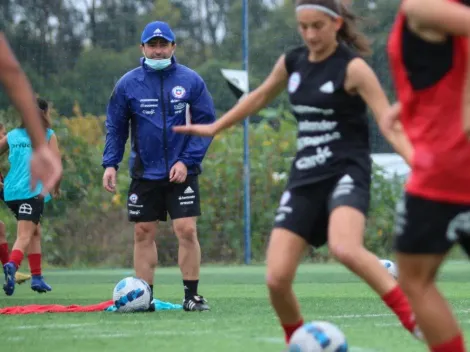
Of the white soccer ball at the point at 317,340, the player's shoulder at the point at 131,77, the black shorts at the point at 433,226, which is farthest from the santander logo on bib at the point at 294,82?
the player's shoulder at the point at 131,77

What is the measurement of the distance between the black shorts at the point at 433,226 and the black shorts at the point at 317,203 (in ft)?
5.08

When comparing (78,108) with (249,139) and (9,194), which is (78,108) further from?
(9,194)

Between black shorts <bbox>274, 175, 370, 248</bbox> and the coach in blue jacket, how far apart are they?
3331mm

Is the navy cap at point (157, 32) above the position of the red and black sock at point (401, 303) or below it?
above

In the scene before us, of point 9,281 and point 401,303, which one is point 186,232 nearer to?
point 9,281

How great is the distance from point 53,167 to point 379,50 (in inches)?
607

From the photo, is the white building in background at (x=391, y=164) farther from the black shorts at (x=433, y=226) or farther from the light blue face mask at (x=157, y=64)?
the black shorts at (x=433, y=226)

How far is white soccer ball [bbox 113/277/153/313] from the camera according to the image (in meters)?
8.91

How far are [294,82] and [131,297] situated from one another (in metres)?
3.22

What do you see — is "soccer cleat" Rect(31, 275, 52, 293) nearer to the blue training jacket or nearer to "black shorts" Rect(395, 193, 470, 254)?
the blue training jacket

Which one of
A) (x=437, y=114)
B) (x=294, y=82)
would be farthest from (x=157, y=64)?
(x=437, y=114)

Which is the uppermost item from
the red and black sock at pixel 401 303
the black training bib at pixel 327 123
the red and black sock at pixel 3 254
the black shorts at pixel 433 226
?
the black training bib at pixel 327 123

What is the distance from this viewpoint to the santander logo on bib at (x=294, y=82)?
242 inches

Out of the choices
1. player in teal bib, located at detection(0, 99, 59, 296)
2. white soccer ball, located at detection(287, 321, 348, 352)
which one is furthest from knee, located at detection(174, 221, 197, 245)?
white soccer ball, located at detection(287, 321, 348, 352)
